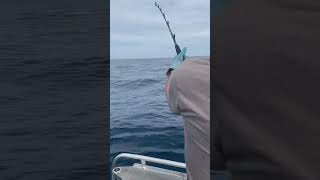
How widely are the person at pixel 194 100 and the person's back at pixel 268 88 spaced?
0.27 meters

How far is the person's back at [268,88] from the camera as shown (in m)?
0.58

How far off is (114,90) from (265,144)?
18777 mm

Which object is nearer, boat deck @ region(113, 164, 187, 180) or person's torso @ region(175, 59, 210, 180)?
person's torso @ region(175, 59, 210, 180)

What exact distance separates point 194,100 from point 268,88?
398 mm

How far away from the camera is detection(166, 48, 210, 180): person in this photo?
98 centimetres

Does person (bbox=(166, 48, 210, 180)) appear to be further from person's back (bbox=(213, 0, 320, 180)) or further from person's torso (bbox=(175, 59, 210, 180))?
person's back (bbox=(213, 0, 320, 180))

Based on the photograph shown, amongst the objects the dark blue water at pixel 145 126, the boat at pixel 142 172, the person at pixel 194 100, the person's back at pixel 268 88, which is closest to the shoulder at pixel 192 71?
the person at pixel 194 100

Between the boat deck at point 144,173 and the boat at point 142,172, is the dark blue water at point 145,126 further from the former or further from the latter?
the boat deck at point 144,173

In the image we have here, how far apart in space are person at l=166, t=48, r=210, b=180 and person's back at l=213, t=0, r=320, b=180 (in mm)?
268

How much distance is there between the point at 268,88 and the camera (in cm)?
62
